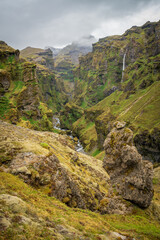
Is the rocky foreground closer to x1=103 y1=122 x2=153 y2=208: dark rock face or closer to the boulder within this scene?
the boulder

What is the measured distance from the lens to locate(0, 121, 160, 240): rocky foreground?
418 inches

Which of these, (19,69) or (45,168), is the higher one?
(19,69)

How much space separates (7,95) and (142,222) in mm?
94297

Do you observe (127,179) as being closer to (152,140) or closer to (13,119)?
(152,140)

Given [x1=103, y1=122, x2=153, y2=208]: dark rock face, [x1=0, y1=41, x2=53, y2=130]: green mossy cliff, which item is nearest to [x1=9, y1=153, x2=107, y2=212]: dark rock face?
[x1=103, y1=122, x2=153, y2=208]: dark rock face

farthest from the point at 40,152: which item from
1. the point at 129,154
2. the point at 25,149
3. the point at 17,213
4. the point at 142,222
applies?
the point at 142,222

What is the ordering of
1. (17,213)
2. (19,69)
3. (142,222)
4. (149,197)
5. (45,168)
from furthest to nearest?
(19,69) < (149,197) < (142,222) < (45,168) < (17,213)

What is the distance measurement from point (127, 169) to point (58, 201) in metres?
17.6

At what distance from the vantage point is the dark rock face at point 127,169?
1078 inches

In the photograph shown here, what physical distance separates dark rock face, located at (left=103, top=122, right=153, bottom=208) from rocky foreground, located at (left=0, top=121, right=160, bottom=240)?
173mm

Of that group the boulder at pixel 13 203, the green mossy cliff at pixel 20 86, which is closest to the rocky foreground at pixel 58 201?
the boulder at pixel 13 203

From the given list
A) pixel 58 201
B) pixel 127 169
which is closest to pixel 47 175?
pixel 58 201

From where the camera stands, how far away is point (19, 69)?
4077 inches

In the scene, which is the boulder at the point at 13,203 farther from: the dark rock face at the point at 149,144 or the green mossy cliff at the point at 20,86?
the green mossy cliff at the point at 20,86
